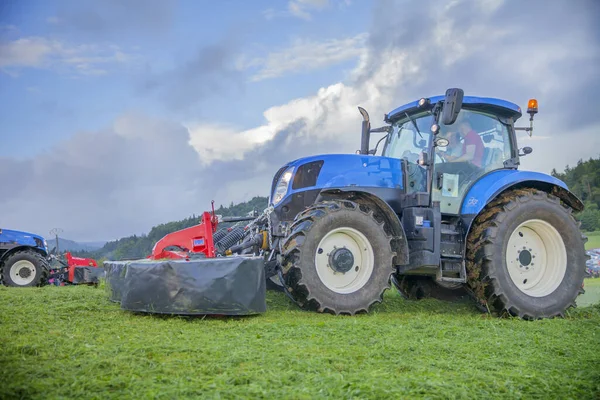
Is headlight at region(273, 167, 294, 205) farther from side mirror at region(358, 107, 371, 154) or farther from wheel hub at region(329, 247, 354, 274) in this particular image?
side mirror at region(358, 107, 371, 154)

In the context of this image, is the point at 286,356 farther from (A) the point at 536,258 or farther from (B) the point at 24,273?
(B) the point at 24,273

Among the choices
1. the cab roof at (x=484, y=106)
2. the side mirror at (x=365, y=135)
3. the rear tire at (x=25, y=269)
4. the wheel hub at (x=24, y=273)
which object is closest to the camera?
the cab roof at (x=484, y=106)

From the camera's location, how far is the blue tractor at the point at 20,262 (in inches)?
Result: 513

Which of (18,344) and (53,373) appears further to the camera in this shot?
(18,344)

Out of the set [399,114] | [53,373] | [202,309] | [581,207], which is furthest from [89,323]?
[581,207]

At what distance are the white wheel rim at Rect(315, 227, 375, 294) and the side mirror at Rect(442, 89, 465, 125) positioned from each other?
1680 mm

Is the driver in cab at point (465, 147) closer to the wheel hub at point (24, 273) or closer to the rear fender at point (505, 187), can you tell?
the rear fender at point (505, 187)

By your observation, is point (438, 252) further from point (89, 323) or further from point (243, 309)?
point (89, 323)

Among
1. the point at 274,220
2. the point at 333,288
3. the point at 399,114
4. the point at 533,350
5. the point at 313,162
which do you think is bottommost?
the point at 533,350

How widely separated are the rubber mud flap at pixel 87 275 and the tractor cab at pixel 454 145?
756 centimetres

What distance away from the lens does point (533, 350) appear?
15.4 ft

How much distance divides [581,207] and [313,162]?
358cm

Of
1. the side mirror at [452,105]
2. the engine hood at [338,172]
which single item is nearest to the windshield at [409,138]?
the side mirror at [452,105]

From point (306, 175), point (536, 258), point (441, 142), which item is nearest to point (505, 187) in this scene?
point (441, 142)
